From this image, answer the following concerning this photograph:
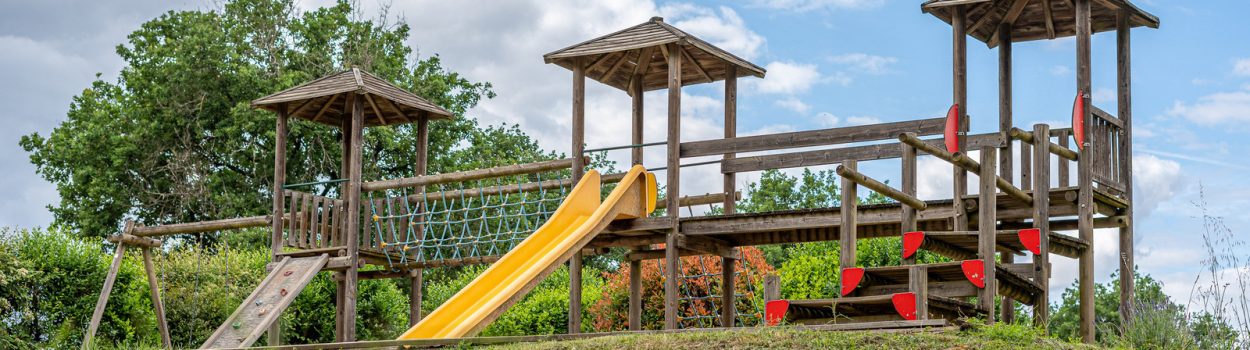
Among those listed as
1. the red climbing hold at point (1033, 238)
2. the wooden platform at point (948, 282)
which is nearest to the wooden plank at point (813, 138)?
the red climbing hold at point (1033, 238)

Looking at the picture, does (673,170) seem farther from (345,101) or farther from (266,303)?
(345,101)

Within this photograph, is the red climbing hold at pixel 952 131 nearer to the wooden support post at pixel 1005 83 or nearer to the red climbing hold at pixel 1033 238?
the wooden support post at pixel 1005 83

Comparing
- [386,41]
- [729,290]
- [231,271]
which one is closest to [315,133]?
[386,41]

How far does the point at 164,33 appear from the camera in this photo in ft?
98.1

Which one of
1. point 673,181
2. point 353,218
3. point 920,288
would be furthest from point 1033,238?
point 353,218

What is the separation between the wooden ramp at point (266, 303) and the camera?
15.0 meters

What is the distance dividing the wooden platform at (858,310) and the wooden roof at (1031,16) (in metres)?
3.45

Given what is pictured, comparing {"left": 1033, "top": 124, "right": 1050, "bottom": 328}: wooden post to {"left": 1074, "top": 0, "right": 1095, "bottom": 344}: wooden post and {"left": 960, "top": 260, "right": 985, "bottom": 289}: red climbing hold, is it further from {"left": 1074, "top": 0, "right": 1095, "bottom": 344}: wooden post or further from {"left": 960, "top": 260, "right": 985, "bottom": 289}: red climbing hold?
{"left": 960, "top": 260, "right": 985, "bottom": 289}: red climbing hold

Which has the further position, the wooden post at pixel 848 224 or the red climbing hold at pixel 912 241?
the wooden post at pixel 848 224

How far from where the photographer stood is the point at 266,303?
15961 mm

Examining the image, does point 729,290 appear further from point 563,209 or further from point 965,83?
point 965,83

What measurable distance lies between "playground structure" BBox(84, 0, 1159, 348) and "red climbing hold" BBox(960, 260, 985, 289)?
2 centimetres

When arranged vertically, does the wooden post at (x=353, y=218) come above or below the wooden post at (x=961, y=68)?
below

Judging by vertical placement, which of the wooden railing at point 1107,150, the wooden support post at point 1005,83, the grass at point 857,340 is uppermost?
the wooden support post at point 1005,83
